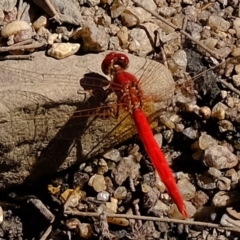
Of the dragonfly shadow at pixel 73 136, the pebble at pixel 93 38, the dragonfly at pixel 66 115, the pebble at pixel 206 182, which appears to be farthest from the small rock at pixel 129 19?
the pebble at pixel 206 182

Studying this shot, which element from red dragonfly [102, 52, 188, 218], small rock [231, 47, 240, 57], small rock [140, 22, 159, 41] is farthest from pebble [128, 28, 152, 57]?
small rock [231, 47, 240, 57]

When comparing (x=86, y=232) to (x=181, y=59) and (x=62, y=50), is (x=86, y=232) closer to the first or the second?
(x=62, y=50)

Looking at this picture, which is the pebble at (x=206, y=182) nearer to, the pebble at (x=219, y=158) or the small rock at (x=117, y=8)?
the pebble at (x=219, y=158)

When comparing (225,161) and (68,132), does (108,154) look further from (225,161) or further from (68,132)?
(225,161)

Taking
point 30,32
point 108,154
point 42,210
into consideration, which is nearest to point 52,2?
point 30,32

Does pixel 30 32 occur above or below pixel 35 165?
above
